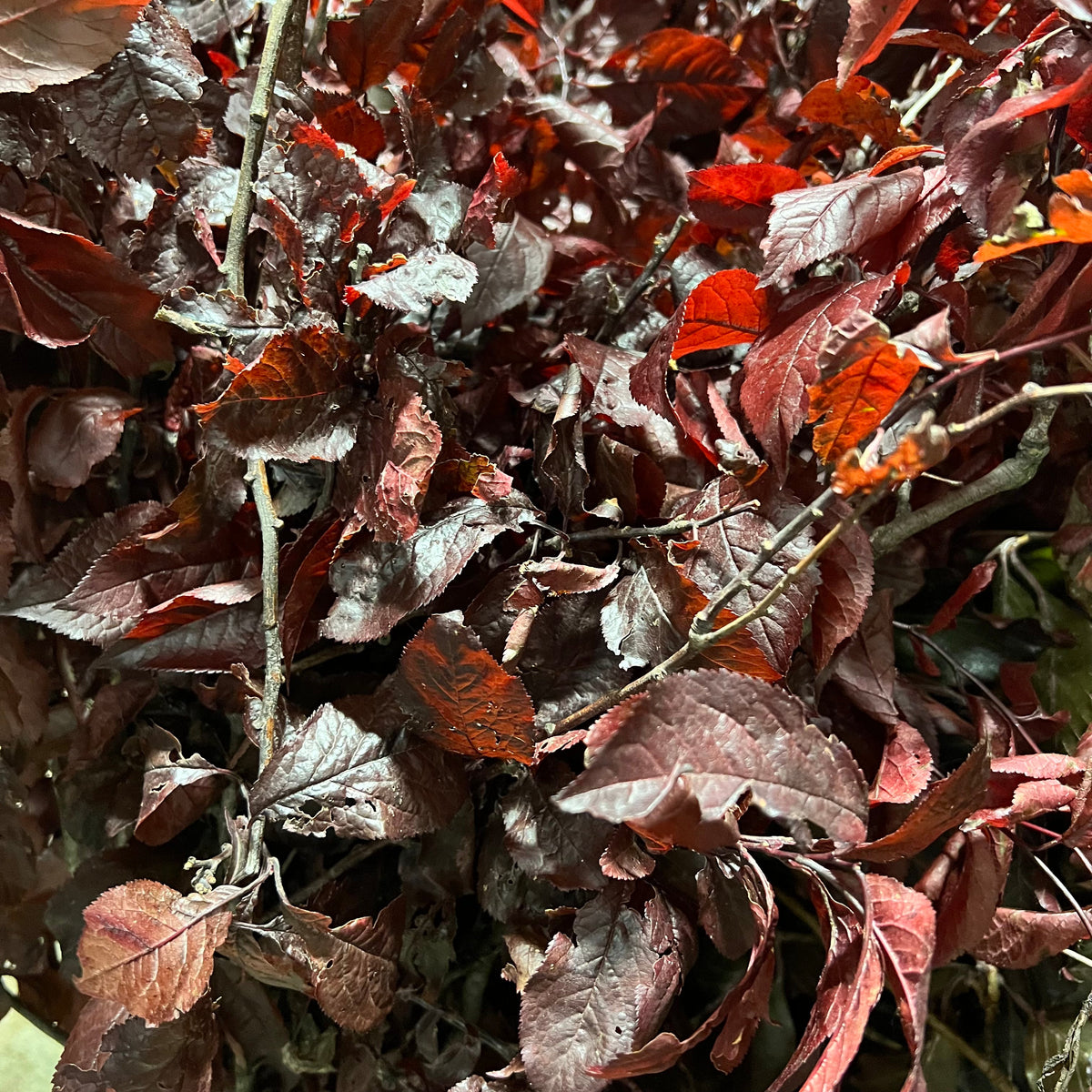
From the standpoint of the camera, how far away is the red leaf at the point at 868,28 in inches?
15.7

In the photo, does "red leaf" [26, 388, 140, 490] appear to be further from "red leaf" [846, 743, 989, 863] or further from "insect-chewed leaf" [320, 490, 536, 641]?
"red leaf" [846, 743, 989, 863]

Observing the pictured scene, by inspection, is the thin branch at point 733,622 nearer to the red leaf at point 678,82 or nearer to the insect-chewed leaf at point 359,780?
the insect-chewed leaf at point 359,780

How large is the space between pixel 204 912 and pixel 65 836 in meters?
0.21

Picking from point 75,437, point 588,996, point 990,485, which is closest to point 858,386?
point 990,485

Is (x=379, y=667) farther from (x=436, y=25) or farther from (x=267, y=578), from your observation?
(x=436, y=25)

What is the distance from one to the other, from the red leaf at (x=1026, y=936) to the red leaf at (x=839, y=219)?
327mm

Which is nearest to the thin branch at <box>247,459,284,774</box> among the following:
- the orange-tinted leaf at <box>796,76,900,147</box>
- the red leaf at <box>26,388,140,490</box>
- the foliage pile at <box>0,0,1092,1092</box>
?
the foliage pile at <box>0,0,1092,1092</box>

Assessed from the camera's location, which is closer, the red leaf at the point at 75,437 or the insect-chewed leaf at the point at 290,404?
the insect-chewed leaf at the point at 290,404

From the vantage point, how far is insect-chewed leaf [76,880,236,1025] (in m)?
0.36

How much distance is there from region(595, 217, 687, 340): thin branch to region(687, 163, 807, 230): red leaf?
0.05ft

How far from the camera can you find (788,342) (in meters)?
0.38

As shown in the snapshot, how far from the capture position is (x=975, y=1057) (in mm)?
485

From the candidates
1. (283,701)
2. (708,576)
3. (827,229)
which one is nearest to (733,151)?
(827,229)

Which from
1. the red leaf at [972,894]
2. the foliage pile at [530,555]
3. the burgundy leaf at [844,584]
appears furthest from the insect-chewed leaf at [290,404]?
the red leaf at [972,894]
